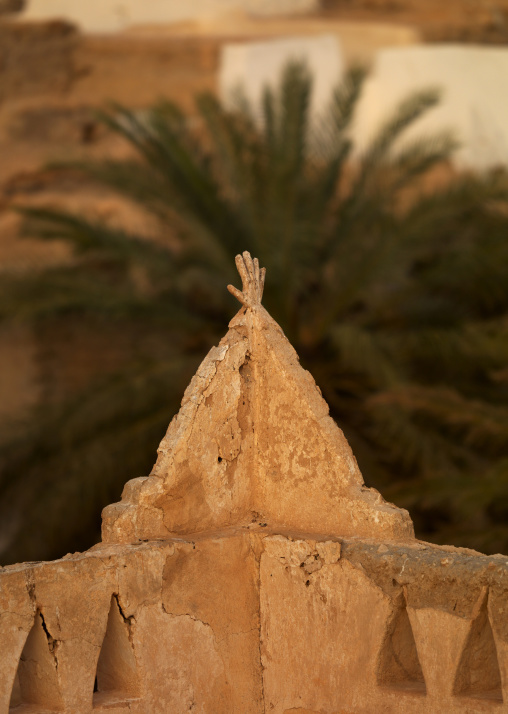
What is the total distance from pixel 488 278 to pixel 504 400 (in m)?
1.14

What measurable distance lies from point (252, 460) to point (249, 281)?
2.12 feet

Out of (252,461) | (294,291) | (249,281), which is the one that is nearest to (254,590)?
(252,461)

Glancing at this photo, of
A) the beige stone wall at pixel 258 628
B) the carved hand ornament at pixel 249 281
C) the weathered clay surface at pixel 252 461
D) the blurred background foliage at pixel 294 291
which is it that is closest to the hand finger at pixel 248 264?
the carved hand ornament at pixel 249 281

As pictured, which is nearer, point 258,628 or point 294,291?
point 258,628

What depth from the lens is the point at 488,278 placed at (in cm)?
899

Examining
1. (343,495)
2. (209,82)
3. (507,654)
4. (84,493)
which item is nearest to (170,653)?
(343,495)

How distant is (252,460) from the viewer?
13.0 ft

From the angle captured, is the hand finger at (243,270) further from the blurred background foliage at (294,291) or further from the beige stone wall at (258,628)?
the blurred background foliage at (294,291)

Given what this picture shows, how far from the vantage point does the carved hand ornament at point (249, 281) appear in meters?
3.81

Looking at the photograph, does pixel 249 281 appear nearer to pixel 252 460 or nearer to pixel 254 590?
pixel 252 460

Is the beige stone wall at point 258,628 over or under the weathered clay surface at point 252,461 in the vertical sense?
under

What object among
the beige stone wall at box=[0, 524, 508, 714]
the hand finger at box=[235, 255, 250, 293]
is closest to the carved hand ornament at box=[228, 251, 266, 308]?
the hand finger at box=[235, 255, 250, 293]

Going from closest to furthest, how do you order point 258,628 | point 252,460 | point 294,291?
point 258,628 < point 252,460 < point 294,291

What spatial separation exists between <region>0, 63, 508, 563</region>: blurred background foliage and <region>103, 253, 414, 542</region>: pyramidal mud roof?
382cm
